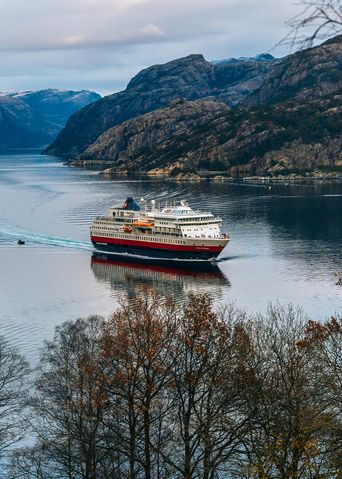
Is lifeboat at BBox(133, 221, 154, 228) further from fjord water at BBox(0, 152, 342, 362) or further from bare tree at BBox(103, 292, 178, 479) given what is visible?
bare tree at BBox(103, 292, 178, 479)

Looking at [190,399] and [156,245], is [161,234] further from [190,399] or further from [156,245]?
[190,399]

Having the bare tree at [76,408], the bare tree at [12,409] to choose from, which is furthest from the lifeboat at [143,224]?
the bare tree at [76,408]

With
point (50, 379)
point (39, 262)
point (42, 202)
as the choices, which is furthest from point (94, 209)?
point (50, 379)

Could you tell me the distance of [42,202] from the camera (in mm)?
181875

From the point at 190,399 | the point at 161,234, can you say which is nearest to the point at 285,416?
the point at 190,399

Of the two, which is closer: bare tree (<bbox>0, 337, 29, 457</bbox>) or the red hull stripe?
bare tree (<bbox>0, 337, 29, 457</bbox>)

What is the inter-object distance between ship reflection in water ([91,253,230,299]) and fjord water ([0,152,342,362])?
0.40 feet

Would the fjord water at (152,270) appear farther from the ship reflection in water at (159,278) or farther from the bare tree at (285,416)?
the bare tree at (285,416)

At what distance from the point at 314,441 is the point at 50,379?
15.6 meters

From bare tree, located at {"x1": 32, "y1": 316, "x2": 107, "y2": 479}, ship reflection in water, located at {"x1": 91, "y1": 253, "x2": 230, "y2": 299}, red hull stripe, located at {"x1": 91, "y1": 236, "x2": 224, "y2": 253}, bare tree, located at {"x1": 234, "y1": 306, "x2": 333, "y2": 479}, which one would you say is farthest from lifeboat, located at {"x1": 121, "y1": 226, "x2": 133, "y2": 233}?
bare tree, located at {"x1": 234, "y1": 306, "x2": 333, "y2": 479}

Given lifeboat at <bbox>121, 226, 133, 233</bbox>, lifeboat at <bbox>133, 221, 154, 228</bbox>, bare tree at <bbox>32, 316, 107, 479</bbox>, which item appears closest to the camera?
bare tree at <bbox>32, 316, 107, 479</bbox>

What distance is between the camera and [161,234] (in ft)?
365

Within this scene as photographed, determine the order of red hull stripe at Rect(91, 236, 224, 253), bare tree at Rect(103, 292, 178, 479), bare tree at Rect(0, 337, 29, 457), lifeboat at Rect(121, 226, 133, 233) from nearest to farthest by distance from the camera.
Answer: bare tree at Rect(103, 292, 178, 479) → bare tree at Rect(0, 337, 29, 457) → red hull stripe at Rect(91, 236, 224, 253) → lifeboat at Rect(121, 226, 133, 233)

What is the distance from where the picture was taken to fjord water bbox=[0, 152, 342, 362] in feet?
249
